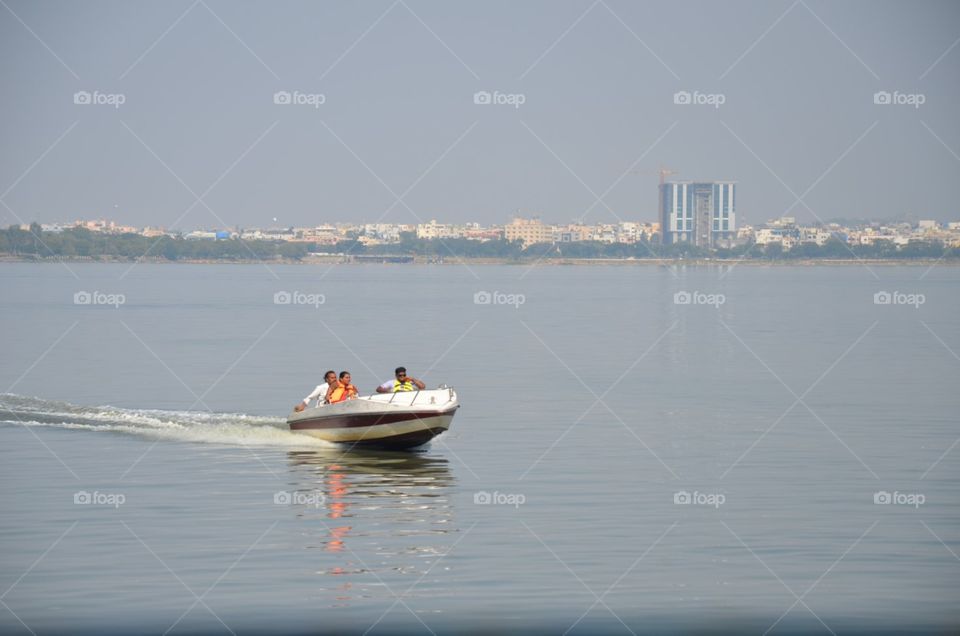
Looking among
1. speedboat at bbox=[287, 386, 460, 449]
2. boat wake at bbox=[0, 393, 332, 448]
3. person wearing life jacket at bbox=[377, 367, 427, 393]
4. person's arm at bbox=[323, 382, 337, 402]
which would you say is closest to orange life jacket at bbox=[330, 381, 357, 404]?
person's arm at bbox=[323, 382, 337, 402]

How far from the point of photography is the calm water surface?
791 inches

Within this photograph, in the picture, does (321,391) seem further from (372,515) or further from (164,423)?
(372,515)

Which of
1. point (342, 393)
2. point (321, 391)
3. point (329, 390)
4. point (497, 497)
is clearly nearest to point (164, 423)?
point (321, 391)

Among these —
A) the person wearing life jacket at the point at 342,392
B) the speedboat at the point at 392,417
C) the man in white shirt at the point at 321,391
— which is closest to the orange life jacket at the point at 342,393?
the person wearing life jacket at the point at 342,392

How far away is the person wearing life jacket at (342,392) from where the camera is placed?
35.7m

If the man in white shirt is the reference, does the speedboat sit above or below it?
below

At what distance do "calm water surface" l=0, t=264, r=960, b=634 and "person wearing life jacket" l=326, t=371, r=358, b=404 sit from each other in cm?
126

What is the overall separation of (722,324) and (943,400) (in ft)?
145

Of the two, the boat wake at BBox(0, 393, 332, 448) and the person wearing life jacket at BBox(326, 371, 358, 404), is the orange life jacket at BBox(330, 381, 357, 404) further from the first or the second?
the boat wake at BBox(0, 393, 332, 448)

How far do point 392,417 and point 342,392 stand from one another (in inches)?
68.6

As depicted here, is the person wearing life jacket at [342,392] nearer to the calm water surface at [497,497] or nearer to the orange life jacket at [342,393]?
the orange life jacket at [342,393]

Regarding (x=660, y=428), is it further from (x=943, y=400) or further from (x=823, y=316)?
(x=823, y=316)

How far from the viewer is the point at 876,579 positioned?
21.9m

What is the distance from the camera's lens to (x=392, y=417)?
34.8 meters
